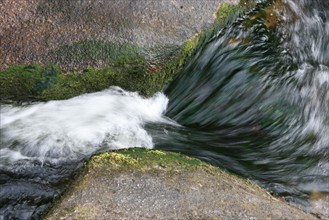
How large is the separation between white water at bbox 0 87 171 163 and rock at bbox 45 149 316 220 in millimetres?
954

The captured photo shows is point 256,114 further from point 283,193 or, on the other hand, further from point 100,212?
point 100,212

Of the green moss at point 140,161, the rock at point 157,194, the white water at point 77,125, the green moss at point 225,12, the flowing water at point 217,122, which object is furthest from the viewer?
the green moss at point 225,12

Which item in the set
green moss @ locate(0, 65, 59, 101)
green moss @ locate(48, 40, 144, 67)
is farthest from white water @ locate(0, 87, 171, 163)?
green moss @ locate(48, 40, 144, 67)

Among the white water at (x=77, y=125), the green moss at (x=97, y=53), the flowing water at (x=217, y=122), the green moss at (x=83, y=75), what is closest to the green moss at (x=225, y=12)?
the flowing water at (x=217, y=122)

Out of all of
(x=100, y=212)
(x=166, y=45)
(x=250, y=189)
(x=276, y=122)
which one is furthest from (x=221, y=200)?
(x=166, y=45)

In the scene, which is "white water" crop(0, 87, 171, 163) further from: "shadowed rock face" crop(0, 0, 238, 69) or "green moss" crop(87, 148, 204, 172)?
"green moss" crop(87, 148, 204, 172)

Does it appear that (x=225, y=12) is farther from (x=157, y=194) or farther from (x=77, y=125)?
(x=157, y=194)

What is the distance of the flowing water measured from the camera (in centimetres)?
433

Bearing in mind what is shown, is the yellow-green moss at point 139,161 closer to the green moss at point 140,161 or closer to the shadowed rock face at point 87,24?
the green moss at point 140,161

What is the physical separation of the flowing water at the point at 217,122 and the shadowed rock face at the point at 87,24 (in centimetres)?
47

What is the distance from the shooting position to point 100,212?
10.3ft

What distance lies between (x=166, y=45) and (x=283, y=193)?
6.42 ft

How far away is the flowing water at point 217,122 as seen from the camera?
170 inches

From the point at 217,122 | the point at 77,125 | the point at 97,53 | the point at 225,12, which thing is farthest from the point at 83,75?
the point at 225,12
